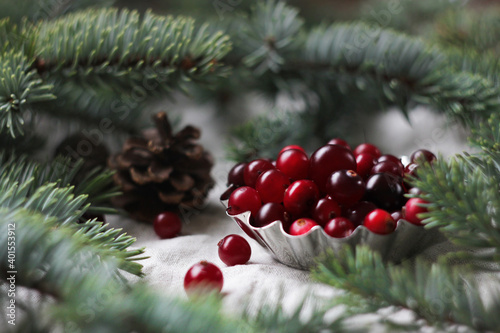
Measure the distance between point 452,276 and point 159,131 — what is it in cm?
53

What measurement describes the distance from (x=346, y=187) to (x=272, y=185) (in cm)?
9

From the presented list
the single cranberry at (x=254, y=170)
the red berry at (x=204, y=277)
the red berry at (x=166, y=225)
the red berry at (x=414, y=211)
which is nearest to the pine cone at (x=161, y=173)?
the red berry at (x=166, y=225)

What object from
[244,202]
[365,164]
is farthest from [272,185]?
[365,164]

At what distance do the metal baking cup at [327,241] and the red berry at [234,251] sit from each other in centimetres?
2

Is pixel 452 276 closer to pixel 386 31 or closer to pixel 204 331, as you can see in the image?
pixel 204 331

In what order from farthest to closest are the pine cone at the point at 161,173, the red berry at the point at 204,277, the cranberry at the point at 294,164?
the pine cone at the point at 161,173 < the cranberry at the point at 294,164 < the red berry at the point at 204,277

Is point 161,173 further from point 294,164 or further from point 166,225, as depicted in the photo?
point 294,164

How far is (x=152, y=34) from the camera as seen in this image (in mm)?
681

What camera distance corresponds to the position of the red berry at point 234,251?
0.56 metres

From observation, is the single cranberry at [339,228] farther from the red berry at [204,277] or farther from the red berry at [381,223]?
the red berry at [204,277]

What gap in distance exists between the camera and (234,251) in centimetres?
56

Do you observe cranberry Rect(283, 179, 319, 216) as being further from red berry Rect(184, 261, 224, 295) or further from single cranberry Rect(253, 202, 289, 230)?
red berry Rect(184, 261, 224, 295)

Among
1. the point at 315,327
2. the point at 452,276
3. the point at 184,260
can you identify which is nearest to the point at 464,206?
the point at 452,276

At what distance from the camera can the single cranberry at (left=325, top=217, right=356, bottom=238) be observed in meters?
0.49
